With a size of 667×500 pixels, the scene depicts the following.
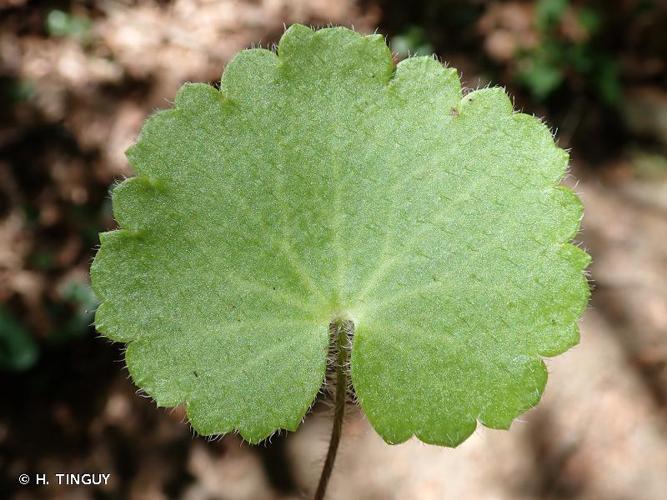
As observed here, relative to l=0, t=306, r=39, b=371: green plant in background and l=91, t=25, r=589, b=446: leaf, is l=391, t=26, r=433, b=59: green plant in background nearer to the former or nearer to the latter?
l=0, t=306, r=39, b=371: green plant in background

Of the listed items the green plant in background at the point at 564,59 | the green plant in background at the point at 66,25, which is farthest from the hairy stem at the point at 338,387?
the green plant in background at the point at 66,25

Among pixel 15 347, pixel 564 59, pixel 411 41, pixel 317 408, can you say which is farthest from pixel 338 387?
pixel 564 59

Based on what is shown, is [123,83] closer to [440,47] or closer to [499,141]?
[440,47]

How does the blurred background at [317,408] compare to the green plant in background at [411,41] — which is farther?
the green plant in background at [411,41]

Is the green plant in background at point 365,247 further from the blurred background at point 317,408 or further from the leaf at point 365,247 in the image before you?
the blurred background at point 317,408

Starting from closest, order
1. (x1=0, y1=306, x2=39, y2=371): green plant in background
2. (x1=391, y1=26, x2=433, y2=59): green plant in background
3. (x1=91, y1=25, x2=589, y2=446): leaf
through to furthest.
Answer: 1. (x1=91, y1=25, x2=589, y2=446): leaf
2. (x1=0, y1=306, x2=39, y2=371): green plant in background
3. (x1=391, y1=26, x2=433, y2=59): green plant in background

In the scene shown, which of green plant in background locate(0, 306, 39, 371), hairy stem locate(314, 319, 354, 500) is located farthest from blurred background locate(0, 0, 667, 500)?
hairy stem locate(314, 319, 354, 500)

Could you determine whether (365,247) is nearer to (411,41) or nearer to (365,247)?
(365,247)
